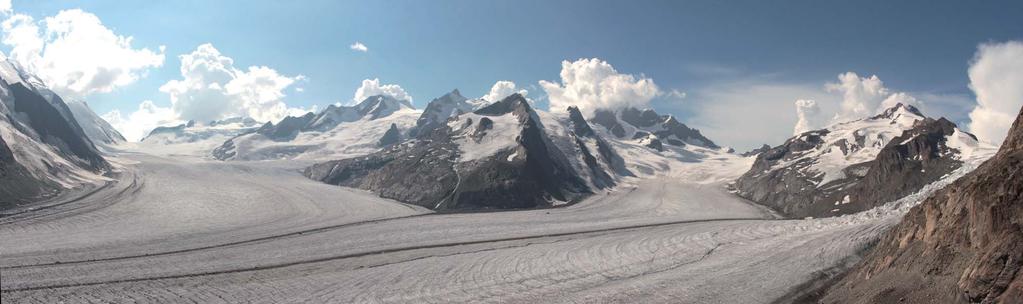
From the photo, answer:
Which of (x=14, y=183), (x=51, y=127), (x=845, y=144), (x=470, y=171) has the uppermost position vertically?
(x=845, y=144)

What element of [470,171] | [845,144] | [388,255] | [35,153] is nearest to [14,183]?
[35,153]

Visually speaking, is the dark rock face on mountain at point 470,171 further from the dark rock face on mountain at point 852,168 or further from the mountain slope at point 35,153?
the mountain slope at point 35,153

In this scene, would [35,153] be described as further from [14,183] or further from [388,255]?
[388,255]

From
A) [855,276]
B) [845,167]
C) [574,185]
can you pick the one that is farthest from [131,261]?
[845,167]

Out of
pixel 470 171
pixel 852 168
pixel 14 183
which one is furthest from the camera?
pixel 470 171

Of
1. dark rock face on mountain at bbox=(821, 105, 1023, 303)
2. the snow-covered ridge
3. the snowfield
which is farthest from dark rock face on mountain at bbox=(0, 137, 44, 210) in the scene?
the snow-covered ridge

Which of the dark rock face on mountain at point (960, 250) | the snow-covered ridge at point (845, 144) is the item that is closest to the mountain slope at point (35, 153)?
the dark rock face on mountain at point (960, 250)
